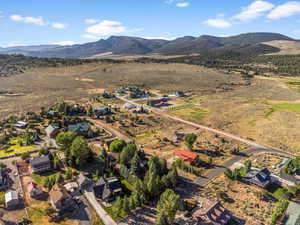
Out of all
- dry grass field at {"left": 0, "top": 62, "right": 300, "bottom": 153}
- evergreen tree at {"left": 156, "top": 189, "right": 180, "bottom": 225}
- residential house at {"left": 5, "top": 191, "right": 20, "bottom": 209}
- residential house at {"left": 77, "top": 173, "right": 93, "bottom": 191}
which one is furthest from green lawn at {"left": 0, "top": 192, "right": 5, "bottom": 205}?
dry grass field at {"left": 0, "top": 62, "right": 300, "bottom": 153}

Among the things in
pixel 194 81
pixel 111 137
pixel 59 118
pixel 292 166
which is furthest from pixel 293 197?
pixel 194 81

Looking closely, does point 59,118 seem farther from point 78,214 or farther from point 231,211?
point 231,211

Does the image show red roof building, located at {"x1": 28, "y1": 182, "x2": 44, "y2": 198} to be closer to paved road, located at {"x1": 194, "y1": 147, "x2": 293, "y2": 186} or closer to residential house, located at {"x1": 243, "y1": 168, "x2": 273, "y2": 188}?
paved road, located at {"x1": 194, "y1": 147, "x2": 293, "y2": 186}

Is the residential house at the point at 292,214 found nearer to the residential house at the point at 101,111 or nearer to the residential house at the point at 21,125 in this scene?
the residential house at the point at 101,111

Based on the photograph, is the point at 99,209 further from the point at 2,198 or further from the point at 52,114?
the point at 52,114

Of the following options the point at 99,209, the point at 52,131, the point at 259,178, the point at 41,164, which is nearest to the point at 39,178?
the point at 41,164

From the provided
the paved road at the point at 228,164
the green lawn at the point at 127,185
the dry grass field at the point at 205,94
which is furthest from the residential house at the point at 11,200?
the dry grass field at the point at 205,94

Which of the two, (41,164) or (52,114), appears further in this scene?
(52,114)
